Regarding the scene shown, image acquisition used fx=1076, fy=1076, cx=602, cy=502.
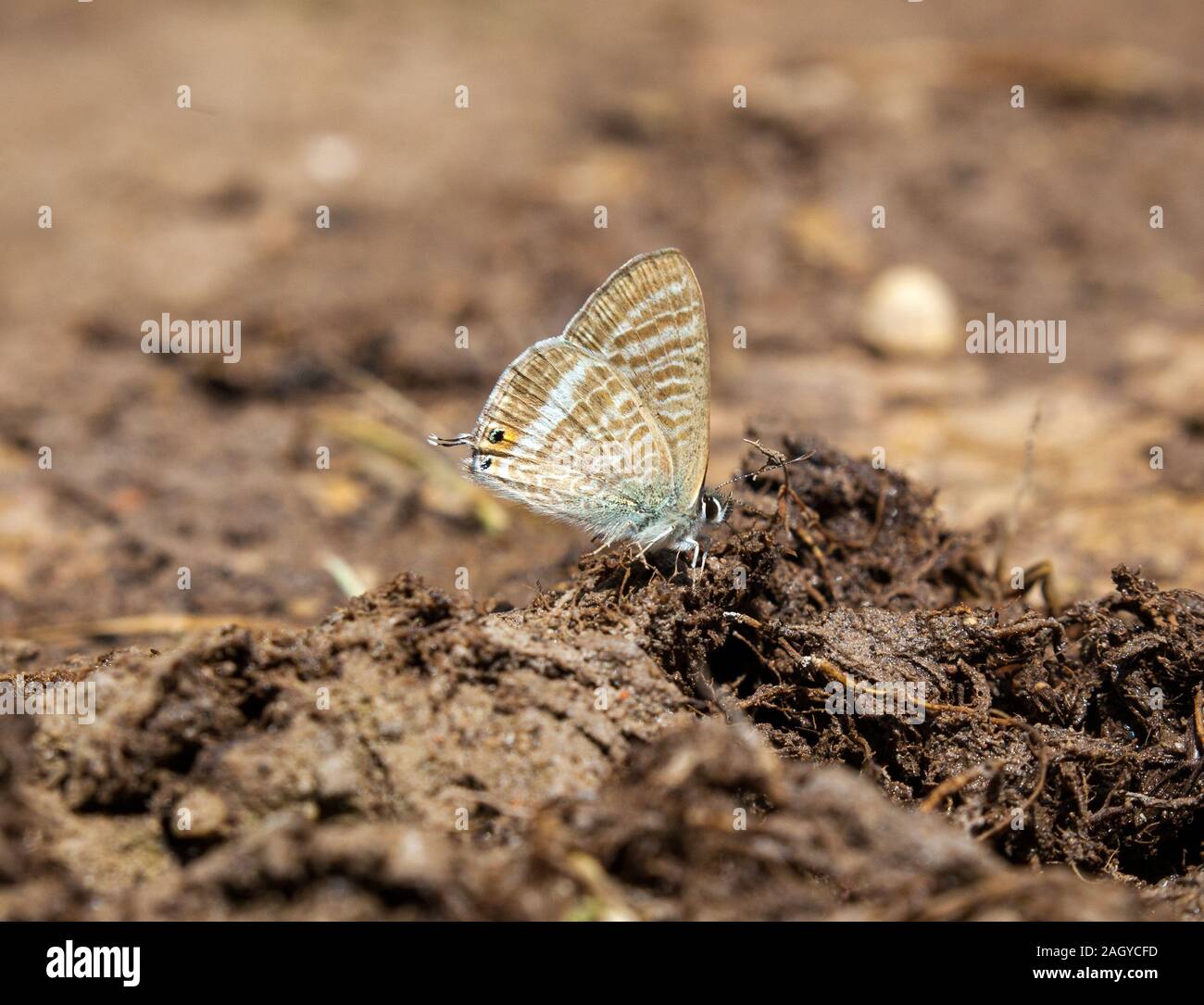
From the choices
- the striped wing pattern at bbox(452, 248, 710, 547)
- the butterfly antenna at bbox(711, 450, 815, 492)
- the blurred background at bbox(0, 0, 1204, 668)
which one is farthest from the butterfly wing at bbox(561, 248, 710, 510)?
the blurred background at bbox(0, 0, 1204, 668)

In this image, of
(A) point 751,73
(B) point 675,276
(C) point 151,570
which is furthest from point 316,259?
(B) point 675,276

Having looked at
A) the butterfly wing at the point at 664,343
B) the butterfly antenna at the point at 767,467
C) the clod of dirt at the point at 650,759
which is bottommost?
the clod of dirt at the point at 650,759

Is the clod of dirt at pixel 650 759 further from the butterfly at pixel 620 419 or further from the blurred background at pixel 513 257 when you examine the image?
the blurred background at pixel 513 257

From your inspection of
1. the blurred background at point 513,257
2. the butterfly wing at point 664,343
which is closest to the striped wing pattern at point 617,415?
the butterfly wing at point 664,343

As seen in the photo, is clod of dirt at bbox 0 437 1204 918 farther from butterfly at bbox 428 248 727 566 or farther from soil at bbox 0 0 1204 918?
butterfly at bbox 428 248 727 566

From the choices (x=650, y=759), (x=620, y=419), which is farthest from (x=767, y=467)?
(x=650, y=759)
